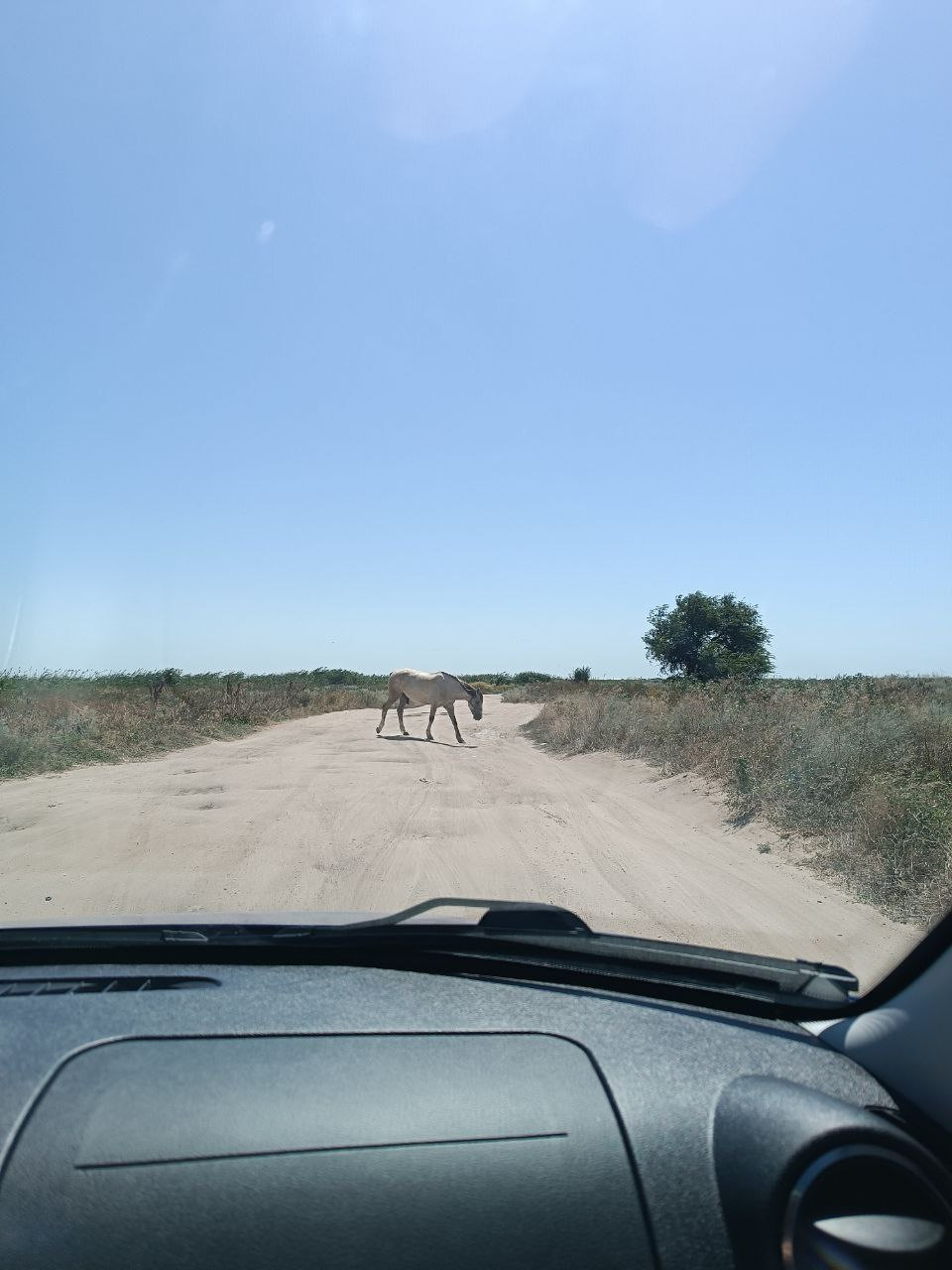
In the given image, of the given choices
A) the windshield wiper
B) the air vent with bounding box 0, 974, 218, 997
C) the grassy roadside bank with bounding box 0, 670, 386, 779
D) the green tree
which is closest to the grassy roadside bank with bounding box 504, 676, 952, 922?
the windshield wiper

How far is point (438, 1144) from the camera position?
193cm

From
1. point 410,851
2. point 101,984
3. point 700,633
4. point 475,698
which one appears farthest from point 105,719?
point 700,633

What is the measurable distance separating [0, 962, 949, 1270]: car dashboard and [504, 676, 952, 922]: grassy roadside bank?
4.32m

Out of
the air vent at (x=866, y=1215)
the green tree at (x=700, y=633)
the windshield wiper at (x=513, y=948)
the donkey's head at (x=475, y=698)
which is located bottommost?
the air vent at (x=866, y=1215)

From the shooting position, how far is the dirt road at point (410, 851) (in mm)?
6031

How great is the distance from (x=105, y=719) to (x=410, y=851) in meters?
12.1

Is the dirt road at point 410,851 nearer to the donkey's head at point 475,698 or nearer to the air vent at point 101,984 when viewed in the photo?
the air vent at point 101,984

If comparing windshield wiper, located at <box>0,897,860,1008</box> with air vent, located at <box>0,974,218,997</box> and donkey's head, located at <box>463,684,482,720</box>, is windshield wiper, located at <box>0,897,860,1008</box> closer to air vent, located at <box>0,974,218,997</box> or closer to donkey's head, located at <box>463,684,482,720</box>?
air vent, located at <box>0,974,218,997</box>

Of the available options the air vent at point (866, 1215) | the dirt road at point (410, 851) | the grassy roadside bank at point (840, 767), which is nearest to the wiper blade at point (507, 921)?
the air vent at point (866, 1215)

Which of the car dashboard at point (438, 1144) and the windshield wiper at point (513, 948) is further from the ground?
the windshield wiper at point (513, 948)

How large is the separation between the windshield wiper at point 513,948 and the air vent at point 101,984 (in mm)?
228

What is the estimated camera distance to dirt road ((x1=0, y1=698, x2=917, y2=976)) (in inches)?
237

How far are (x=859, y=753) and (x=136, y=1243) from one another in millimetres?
8954

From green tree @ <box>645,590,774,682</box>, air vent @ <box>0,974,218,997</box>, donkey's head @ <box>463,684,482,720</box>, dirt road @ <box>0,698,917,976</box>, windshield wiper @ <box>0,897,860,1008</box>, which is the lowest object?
dirt road @ <box>0,698,917,976</box>
